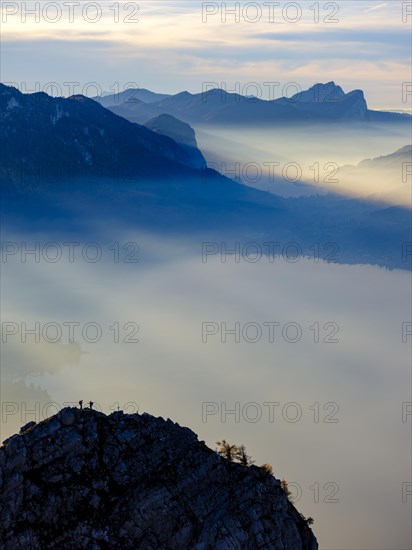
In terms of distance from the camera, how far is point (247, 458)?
6475cm

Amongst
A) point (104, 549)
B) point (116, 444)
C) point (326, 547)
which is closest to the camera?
point (104, 549)

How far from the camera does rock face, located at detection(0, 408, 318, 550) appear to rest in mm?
57469

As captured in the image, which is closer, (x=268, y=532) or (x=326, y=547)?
(x=268, y=532)

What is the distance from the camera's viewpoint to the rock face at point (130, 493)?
57.5 meters

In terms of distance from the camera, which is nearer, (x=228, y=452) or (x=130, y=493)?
(x=130, y=493)

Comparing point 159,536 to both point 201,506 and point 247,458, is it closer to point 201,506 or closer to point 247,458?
point 201,506

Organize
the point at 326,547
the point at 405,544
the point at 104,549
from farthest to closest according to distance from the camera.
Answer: the point at 405,544 → the point at 326,547 → the point at 104,549

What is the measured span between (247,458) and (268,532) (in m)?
6.77

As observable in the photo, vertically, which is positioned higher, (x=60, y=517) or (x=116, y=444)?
(x=116, y=444)

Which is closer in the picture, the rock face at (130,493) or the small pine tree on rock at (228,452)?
the rock face at (130,493)

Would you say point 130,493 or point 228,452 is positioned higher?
point 228,452

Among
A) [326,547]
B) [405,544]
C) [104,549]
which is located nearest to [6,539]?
[104,549]

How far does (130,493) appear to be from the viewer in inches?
2302

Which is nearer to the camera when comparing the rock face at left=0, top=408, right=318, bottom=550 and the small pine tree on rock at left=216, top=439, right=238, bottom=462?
the rock face at left=0, top=408, right=318, bottom=550
